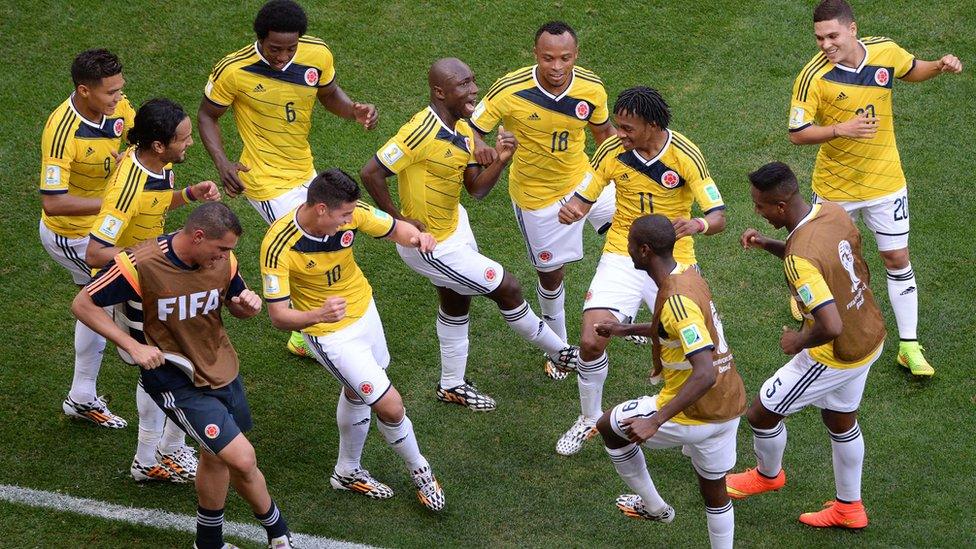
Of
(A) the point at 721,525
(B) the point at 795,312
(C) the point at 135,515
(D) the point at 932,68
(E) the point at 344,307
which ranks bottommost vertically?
(C) the point at 135,515

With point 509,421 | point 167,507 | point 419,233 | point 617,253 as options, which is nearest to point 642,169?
point 617,253

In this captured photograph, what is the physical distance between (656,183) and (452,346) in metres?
2.00

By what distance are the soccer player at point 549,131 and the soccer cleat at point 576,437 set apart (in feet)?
3.70

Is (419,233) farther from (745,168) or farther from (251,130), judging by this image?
(745,168)

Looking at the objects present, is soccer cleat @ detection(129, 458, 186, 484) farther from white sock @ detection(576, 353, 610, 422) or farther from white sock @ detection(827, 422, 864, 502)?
white sock @ detection(827, 422, 864, 502)

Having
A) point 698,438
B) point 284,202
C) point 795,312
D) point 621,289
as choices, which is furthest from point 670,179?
point 284,202

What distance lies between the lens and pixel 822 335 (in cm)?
655

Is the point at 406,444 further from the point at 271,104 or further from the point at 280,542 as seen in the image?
the point at 271,104

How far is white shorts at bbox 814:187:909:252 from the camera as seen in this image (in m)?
8.73

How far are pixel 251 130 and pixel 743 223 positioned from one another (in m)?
4.47

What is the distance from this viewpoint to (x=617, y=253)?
26.6 ft

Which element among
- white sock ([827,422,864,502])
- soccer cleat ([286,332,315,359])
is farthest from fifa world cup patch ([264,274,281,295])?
white sock ([827,422,864,502])

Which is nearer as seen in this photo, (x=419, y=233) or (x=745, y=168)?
(x=419, y=233)

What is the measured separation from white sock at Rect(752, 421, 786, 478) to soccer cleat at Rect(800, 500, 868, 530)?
39cm
